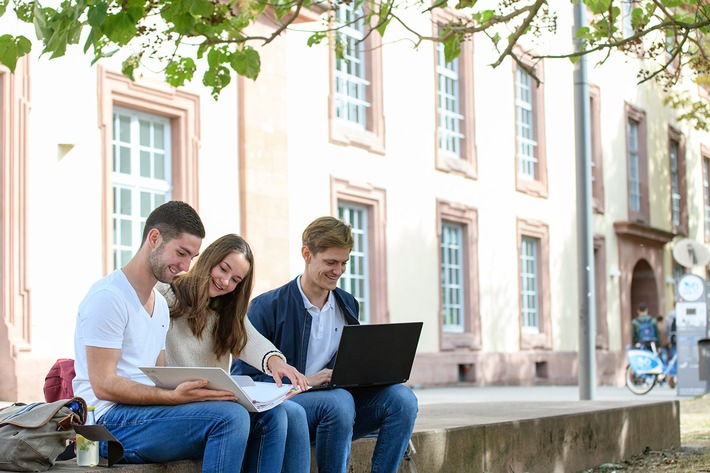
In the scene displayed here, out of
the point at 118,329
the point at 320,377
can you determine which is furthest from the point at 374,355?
the point at 118,329

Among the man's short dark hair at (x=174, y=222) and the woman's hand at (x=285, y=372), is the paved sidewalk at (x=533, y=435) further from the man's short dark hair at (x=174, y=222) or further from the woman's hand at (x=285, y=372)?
the man's short dark hair at (x=174, y=222)

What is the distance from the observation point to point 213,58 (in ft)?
27.0

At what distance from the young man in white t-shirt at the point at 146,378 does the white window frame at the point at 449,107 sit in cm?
1923

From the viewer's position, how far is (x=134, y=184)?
16625 mm

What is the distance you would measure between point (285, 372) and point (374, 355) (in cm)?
52

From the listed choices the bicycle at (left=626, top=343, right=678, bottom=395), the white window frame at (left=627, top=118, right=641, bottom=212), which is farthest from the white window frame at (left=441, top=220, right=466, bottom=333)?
the white window frame at (left=627, top=118, right=641, bottom=212)

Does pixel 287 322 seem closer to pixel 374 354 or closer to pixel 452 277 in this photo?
pixel 374 354

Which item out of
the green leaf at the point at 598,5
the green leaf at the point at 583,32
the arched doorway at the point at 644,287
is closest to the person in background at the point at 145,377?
the green leaf at the point at 598,5

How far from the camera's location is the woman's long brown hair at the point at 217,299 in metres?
5.53

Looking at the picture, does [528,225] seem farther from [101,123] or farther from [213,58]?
[213,58]

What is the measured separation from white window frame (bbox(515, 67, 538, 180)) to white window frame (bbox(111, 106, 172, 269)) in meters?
11.6

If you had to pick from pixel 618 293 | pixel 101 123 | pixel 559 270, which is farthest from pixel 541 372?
pixel 101 123

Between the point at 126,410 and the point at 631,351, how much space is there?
59.8ft

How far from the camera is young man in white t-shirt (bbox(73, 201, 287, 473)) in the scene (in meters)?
4.88
